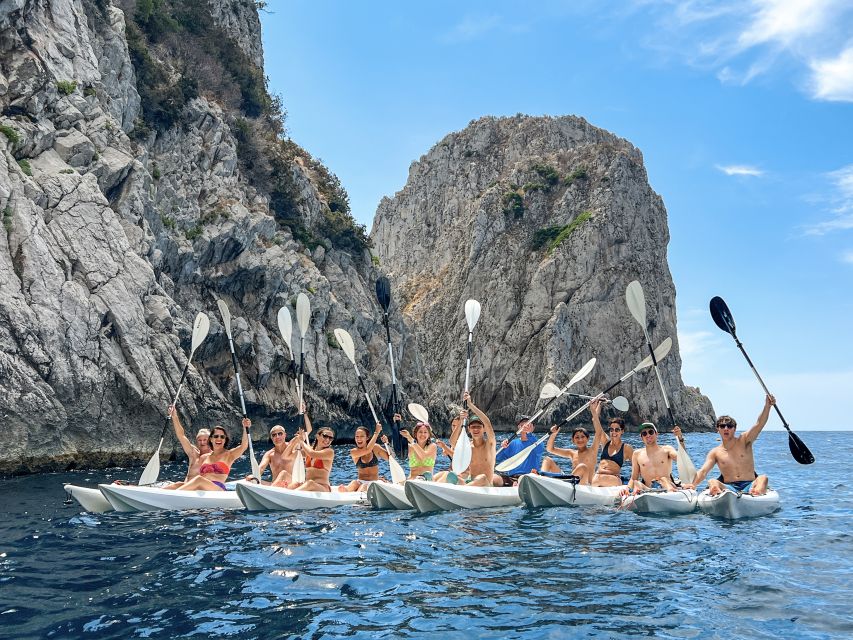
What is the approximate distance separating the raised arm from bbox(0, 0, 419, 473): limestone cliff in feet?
53.8

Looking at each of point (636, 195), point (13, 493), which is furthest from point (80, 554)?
point (636, 195)

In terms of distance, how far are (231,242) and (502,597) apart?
27.1 metres

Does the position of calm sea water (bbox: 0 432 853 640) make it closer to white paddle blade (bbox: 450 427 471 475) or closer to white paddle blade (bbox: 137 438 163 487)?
white paddle blade (bbox: 450 427 471 475)

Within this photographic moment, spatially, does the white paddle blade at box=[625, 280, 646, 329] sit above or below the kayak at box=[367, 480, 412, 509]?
above

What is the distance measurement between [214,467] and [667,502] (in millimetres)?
8131

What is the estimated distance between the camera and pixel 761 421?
1048cm

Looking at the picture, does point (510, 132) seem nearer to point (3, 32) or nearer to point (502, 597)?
point (3, 32)

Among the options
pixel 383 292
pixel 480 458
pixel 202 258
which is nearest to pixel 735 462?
pixel 480 458

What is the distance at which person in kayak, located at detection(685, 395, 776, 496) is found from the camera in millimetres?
10633

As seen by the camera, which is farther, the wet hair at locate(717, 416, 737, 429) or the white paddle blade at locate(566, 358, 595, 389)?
the white paddle blade at locate(566, 358, 595, 389)

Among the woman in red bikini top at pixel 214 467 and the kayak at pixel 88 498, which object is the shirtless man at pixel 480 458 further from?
the kayak at pixel 88 498

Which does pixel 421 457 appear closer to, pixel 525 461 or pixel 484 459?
pixel 484 459

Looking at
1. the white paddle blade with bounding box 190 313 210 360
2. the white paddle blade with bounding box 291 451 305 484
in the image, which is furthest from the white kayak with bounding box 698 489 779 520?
the white paddle blade with bounding box 190 313 210 360

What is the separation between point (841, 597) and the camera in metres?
6.11
